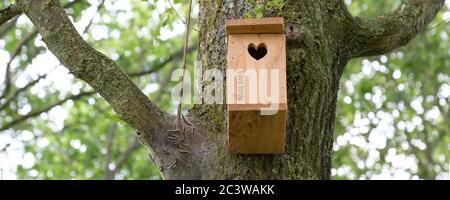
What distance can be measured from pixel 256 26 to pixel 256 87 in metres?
0.25

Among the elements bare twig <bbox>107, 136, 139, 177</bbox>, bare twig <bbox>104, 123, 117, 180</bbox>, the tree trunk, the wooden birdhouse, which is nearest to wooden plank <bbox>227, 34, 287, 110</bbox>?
the wooden birdhouse

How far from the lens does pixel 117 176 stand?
8.52m

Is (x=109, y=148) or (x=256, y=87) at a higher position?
(x=109, y=148)

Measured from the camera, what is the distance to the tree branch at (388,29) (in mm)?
3188

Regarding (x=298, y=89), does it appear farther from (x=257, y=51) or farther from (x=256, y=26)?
(x=256, y=26)

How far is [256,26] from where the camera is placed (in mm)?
2652

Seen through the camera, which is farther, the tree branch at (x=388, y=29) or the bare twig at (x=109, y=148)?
the bare twig at (x=109, y=148)

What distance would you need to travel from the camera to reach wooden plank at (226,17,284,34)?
8.60 feet

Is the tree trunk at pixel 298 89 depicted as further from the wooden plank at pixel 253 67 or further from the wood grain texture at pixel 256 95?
the wooden plank at pixel 253 67

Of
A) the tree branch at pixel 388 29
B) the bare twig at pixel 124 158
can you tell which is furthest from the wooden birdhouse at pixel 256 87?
the bare twig at pixel 124 158

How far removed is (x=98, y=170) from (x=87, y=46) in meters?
5.97

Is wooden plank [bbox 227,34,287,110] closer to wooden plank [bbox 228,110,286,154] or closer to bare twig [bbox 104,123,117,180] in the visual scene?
wooden plank [bbox 228,110,286,154]

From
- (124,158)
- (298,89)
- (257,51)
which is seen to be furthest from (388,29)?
(124,158)

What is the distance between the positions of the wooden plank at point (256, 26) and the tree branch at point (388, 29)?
0.57 m
